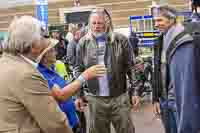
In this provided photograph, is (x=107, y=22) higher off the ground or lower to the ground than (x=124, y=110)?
higher

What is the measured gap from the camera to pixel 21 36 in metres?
2.18

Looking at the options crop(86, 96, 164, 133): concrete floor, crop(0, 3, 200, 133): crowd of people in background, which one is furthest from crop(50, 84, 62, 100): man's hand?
crop(86, 96, 164, 133): concrete floor

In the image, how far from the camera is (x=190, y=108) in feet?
6.07

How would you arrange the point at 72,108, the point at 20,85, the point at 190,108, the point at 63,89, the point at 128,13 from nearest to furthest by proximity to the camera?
the point at 190,108
the point at 20,85
the point at 63,89
the point at 72,108
the point at 128,13

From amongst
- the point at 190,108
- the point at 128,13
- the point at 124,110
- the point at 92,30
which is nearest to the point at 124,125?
the point at 124,110

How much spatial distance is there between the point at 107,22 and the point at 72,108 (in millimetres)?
1144

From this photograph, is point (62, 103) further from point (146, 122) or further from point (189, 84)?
point (146, 122)

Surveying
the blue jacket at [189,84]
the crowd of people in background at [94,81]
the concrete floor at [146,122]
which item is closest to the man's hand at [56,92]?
the crowd of people in background at [94,81]

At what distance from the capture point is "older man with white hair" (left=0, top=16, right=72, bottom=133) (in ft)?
6.95

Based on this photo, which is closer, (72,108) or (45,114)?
(45,114)

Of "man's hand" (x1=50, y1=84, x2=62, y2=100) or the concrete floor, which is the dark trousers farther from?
the concrete floor

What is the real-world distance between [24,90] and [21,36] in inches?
11.7

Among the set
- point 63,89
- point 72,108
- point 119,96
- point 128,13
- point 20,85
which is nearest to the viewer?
point 20,85

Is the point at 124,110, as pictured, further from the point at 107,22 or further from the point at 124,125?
the point at 107,22
